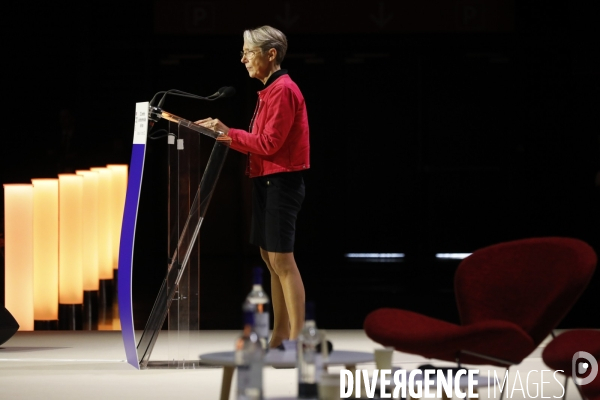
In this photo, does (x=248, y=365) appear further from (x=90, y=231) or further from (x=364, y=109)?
(x=364, y=109)

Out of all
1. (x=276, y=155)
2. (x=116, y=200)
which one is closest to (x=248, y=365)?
(x=276, y=155)

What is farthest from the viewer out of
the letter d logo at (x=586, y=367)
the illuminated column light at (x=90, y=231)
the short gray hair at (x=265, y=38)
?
the illuminated column light at (x=90, y=231)

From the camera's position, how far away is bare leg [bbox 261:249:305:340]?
455 centimetres

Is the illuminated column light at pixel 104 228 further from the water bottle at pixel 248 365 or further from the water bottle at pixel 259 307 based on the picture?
the water bottle at pixel 248 365

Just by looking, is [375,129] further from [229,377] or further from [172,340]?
[229,377]

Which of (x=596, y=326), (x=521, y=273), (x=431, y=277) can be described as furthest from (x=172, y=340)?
(x=431, y=277)

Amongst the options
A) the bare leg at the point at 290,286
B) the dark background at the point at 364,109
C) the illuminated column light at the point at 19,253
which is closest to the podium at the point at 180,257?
the bare leg at the point at 290,286

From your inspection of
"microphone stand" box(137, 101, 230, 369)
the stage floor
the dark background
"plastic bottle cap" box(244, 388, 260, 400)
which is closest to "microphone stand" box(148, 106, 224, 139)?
"microphone stand" box(137, 101, 230, 369)

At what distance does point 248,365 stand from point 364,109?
9613mm

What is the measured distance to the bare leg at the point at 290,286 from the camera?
14.9ft

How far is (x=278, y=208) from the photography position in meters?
4.62

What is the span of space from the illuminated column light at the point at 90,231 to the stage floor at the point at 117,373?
1182 millimetres

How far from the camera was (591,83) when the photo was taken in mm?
11492

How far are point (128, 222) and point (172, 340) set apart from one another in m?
0.57
